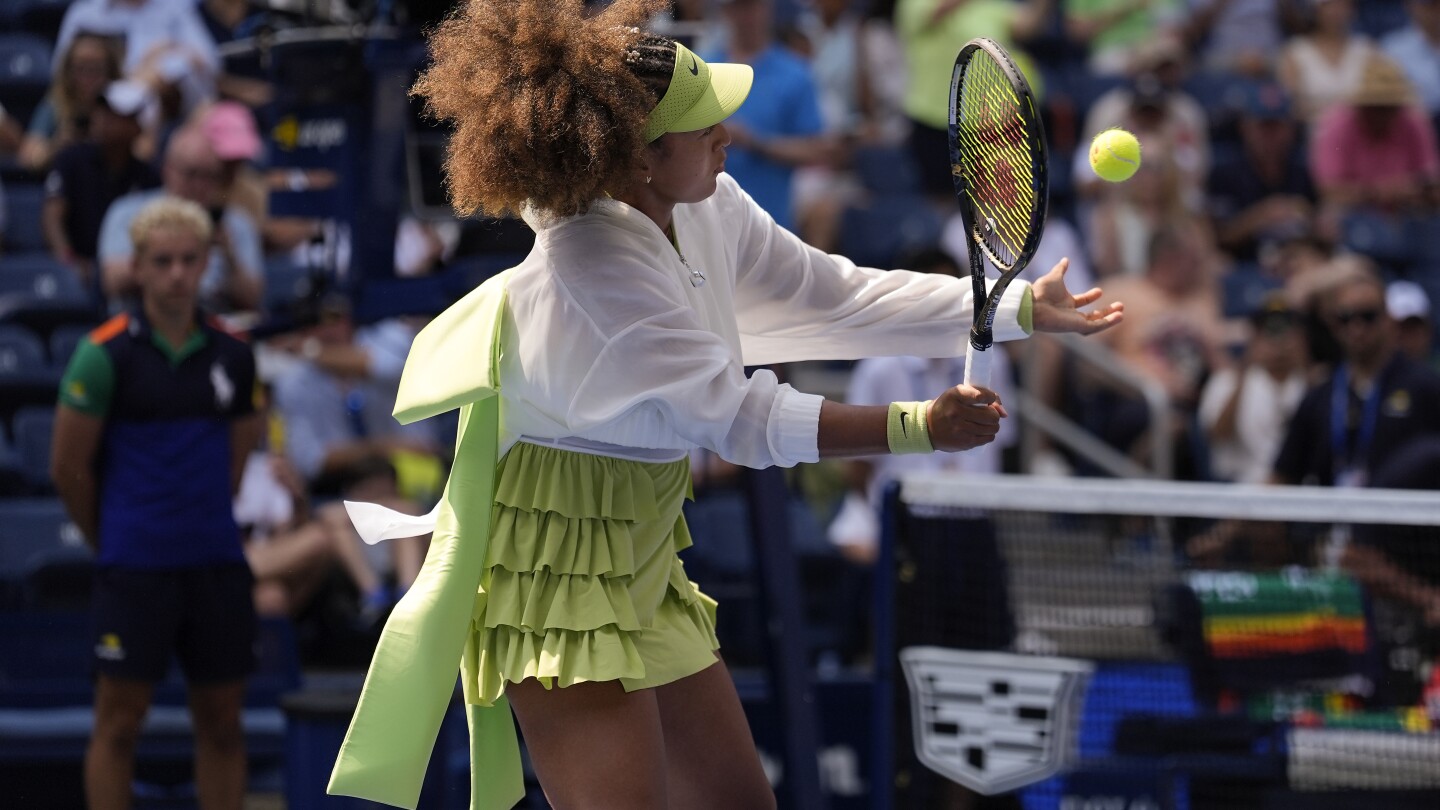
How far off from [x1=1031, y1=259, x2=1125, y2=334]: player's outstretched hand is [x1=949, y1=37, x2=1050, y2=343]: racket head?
158 millimetres

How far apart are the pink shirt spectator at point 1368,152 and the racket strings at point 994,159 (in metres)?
7.15

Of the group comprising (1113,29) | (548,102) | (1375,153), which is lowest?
(1375,153)

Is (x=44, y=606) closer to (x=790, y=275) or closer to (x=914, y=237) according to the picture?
(x=790, y=275)

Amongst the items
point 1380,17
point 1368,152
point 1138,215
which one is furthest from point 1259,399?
point 1380,17

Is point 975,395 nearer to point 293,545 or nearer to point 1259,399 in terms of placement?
point 293,545

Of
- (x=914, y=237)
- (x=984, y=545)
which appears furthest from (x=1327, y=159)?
(x=984, y=545)

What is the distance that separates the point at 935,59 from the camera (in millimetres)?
9180

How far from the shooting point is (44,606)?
6.39m

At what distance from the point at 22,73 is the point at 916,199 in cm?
447

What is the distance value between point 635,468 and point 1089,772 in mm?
2118

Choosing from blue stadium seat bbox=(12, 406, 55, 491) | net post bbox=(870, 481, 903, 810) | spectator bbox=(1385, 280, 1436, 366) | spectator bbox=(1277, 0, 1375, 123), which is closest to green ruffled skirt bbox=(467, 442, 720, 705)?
net post bbox=(870, 481, 903, 810)

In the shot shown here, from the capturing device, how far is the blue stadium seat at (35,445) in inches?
274

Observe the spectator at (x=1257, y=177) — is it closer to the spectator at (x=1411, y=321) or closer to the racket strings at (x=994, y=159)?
the spectator at (x=1411, y=321)

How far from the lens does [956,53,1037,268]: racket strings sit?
3.24 m
